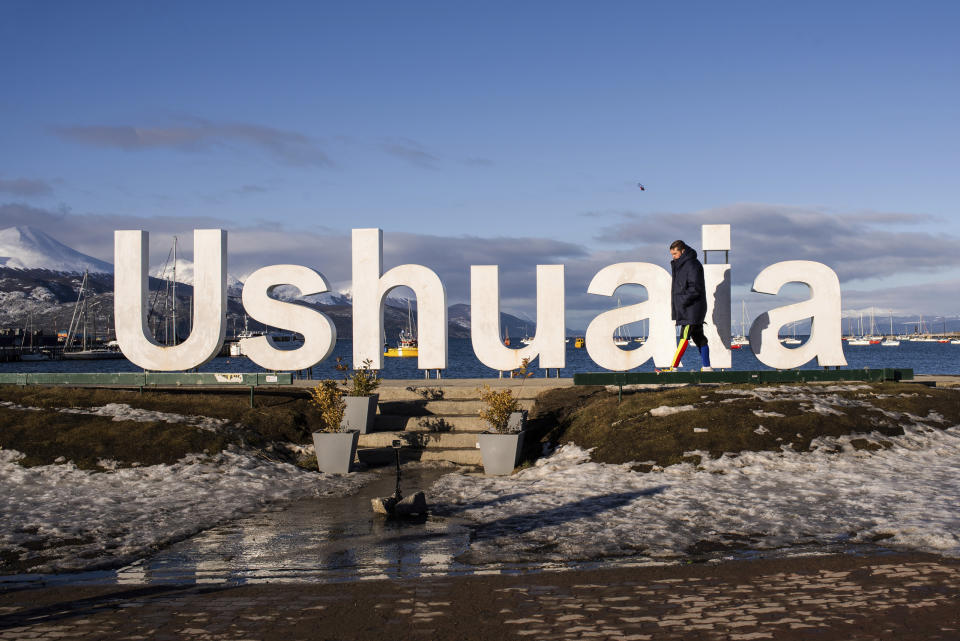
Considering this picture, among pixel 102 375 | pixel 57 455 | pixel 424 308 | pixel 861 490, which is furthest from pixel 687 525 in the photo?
pixel 102 375

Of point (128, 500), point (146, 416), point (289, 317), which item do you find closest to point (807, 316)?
point (289, 317)

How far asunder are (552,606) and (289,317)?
17.6 metres

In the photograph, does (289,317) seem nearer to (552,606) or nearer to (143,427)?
(143,427)

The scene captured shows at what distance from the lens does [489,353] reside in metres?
23.6

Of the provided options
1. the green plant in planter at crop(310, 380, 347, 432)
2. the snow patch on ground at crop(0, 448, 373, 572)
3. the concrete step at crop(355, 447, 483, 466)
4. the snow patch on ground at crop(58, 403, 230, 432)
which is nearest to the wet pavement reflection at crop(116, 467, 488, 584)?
the snow patch on ground at crop(0, 448, 373, 572)

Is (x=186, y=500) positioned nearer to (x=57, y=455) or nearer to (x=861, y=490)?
(x=57, y=455)

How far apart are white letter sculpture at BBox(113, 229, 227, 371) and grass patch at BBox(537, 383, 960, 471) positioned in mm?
10442

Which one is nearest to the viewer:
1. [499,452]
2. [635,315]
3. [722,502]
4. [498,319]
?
[722,502]

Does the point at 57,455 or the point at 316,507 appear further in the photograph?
the point at 57,455

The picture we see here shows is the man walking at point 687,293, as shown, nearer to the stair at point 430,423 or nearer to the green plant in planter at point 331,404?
the stair at point 430,423

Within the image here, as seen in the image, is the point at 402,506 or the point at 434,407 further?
the point at 434,407

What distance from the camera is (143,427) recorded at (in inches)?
683

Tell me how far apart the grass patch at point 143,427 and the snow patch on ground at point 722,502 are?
532cm

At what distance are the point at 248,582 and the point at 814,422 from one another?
12.9 meters
